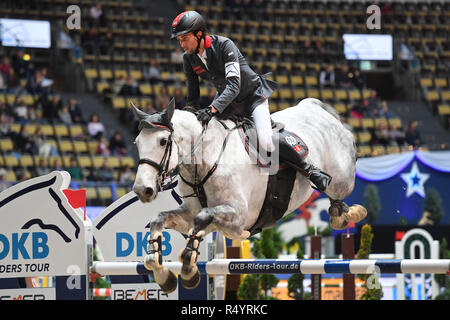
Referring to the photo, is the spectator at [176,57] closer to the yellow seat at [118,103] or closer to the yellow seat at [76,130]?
the yellow seat at [118,103]

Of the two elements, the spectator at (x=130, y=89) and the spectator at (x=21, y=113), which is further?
the spectator at (x=130, y=89)

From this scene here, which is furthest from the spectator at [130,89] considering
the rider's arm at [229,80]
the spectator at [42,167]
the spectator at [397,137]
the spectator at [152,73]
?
the rider's arm at [229,80]

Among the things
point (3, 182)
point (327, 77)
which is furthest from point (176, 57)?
point (3, 182)

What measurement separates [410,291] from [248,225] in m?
3.12

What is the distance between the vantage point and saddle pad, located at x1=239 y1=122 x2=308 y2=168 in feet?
12.8

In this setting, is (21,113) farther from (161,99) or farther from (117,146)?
(161,99)

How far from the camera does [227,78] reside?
3838 millimetres

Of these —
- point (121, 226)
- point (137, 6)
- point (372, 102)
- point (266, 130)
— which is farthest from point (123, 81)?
point (266, 130)

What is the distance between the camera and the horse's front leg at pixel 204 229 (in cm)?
350

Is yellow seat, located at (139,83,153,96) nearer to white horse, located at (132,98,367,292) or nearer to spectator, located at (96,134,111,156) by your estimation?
spectator, located at (96,134,111,156)

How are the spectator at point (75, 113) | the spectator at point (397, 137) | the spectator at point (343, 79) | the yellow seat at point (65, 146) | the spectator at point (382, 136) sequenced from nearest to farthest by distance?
1. the yellow seat at point (65, 146)
2. the spectator at point (75, 113)
3. the spectator at point (382, 136)
4. the spectator at point (397, 137)
5. the spectator at point (343, 79)

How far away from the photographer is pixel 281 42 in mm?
14898

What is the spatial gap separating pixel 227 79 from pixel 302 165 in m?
0.61
